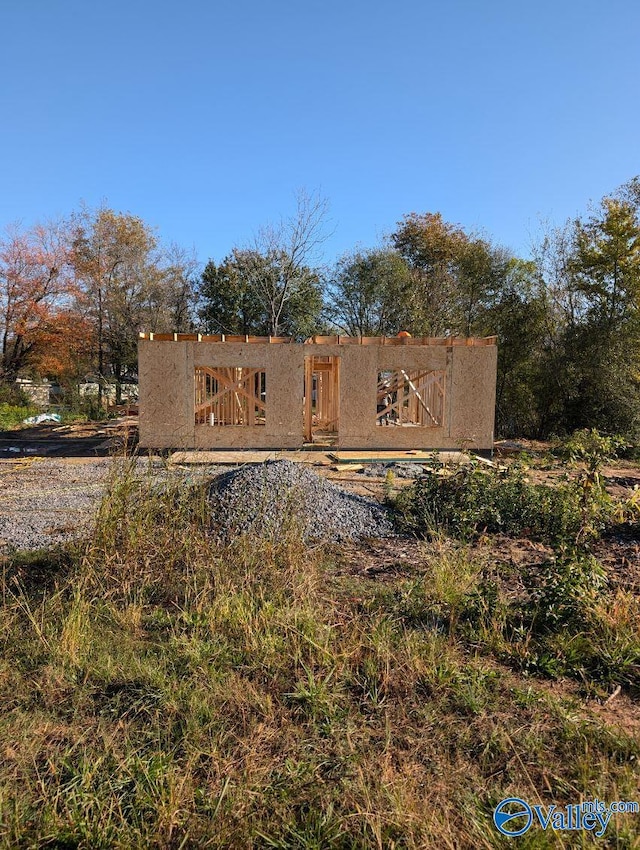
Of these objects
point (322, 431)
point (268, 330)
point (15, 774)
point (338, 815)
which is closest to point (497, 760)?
point (338, 815)

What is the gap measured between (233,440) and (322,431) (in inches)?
176

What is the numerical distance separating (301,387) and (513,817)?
12.2 m

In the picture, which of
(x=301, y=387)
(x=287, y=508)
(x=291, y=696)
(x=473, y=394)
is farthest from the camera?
(x=473, y=394)

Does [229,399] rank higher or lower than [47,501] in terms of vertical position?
higher

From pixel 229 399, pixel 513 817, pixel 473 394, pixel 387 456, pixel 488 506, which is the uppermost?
pixel 473 394

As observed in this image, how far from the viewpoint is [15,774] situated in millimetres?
2500

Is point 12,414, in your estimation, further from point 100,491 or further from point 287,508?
point 287,508

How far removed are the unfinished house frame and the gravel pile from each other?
6.61 meters

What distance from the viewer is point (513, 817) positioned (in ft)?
7.40

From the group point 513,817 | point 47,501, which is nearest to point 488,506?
point 513,817

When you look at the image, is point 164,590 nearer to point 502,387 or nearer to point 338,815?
point 338,815

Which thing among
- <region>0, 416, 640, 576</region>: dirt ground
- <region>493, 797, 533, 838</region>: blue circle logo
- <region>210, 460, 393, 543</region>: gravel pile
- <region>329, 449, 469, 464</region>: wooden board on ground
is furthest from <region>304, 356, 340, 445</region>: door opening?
<region>493, 797, 533, 838</region>: blue circle logo

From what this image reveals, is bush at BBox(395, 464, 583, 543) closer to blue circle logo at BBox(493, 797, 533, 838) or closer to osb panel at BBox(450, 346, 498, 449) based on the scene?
blue circle logo at BBox(493, 797, 533, 838)

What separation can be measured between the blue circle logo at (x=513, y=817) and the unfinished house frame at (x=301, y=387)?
11.8 meters
